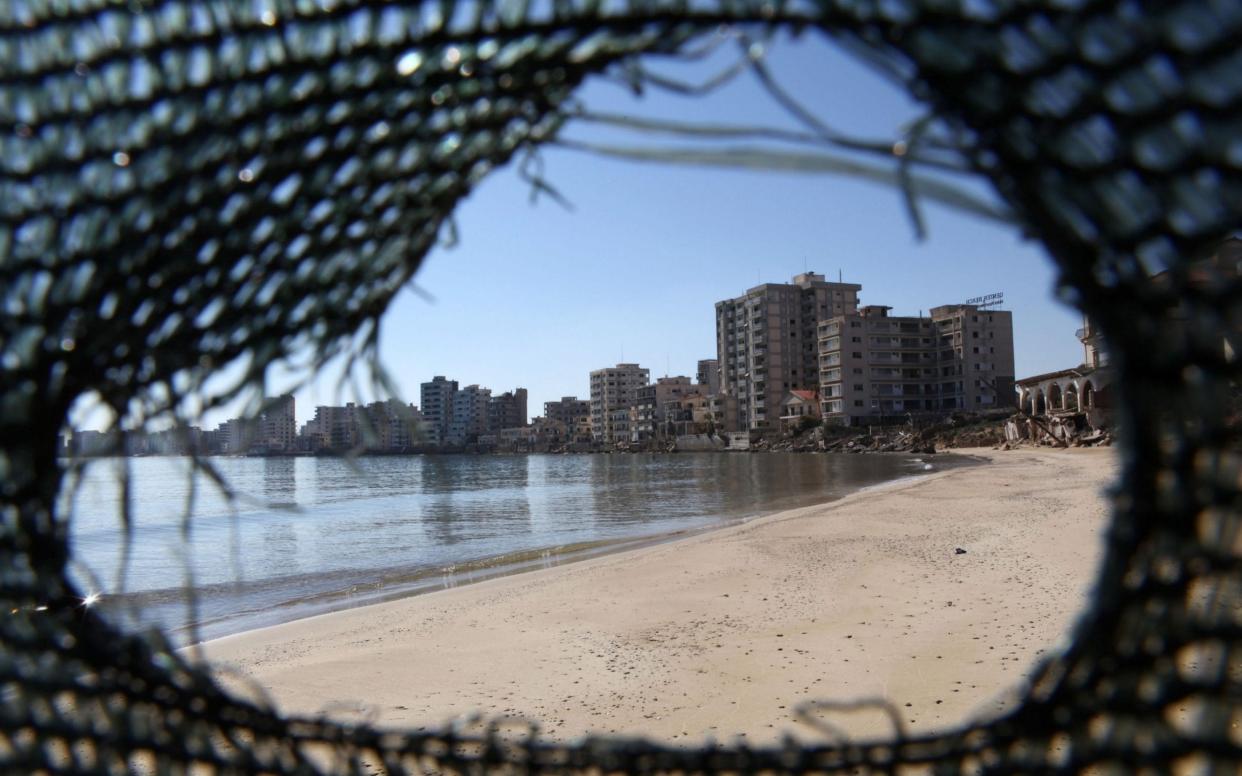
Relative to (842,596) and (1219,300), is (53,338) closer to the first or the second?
(1219,300)

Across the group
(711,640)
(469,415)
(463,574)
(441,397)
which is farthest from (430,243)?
(469,415)

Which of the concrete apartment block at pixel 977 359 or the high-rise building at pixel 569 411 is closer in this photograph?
the concrete apartment block at pixel 977 359

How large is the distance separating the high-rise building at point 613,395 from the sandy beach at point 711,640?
119 meters

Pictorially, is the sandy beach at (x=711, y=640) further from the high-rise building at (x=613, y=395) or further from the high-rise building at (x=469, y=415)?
the high-rise building at (x=613, y=395)

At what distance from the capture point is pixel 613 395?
134 meters

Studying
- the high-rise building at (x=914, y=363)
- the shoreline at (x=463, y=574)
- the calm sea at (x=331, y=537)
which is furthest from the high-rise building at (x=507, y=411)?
the shoreline at (x=463, y=574)

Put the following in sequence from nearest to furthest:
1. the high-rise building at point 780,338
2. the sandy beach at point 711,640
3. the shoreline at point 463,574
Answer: the sandy beach at point 711,640 < the shoreline at point 463,574 < the high-rise building at point 780,338

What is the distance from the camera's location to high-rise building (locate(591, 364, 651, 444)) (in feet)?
433

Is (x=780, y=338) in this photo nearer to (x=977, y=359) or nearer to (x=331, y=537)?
(x=977, y=359)

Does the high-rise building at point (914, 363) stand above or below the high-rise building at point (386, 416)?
above

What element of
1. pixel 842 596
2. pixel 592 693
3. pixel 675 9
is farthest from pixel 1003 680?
pixel 675 9

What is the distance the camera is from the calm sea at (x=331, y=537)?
142cm

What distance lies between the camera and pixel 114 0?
1110mm

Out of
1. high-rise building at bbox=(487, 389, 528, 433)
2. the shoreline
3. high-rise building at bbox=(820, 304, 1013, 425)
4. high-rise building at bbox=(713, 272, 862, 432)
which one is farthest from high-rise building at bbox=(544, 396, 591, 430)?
the shoreline
